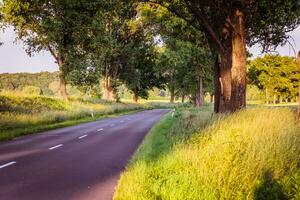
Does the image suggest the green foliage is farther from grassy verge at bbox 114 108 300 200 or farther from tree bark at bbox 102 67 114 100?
grassy verge at bbox 114 108 300 200

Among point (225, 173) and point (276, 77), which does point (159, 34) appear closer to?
point (225, 173)

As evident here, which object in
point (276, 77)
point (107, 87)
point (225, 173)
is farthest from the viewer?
point (276, 77)

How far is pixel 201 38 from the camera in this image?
29.8m

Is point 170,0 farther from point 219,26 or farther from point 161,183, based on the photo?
point 161,183

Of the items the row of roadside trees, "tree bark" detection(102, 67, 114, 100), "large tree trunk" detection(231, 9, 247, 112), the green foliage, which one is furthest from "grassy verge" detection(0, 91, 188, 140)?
the green foliage

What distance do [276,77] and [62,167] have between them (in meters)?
95.7

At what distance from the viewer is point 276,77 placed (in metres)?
101

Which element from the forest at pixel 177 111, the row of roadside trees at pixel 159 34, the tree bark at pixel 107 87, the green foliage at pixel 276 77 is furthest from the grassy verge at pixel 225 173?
the green foliage at pixel 276 77

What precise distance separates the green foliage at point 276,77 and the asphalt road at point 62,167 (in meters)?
Result: 86.6

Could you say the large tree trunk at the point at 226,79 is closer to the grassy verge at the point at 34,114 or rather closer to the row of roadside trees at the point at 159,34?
the row of roadside trees at the point at 159,34

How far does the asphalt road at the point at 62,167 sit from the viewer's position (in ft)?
28.5

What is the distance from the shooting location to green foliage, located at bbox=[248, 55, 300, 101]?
10100cm

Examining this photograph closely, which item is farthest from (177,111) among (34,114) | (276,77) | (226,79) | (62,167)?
(276,77)

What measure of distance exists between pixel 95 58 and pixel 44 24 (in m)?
7.55
